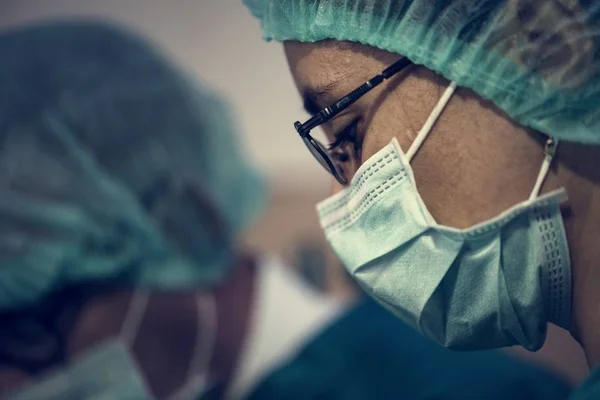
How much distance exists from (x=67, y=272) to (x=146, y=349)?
248 millimetres

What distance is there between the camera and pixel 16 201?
1.12 metres

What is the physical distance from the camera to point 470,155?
0.60 meters

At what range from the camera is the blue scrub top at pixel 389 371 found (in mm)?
1162

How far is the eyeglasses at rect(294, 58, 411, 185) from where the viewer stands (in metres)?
0.61

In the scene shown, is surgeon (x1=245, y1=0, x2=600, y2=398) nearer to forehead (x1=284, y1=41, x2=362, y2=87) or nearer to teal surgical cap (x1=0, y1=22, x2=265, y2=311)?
forehead (x1=284, y1=41, x2=362, y2=87)

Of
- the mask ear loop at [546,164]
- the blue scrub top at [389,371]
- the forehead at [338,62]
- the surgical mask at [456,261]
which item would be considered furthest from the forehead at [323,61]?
the blue scrub top at [389,371]

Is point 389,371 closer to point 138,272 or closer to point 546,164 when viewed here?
point 138,272

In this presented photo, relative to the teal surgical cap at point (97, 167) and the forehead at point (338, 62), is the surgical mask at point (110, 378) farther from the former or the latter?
the forehead at point (338, 62)

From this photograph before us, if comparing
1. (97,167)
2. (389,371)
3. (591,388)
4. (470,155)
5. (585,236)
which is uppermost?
(97,167)

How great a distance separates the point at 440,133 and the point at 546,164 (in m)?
0.11

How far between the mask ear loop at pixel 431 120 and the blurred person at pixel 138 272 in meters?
0.73

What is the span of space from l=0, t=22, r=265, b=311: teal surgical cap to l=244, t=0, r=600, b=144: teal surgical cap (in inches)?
29.3

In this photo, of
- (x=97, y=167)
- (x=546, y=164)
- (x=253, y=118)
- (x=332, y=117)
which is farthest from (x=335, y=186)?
(x=253, y=118)

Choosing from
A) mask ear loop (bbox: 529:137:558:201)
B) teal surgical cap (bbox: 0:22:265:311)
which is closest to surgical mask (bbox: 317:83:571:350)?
mask ear loop (bbox: 529:137:558:201)
